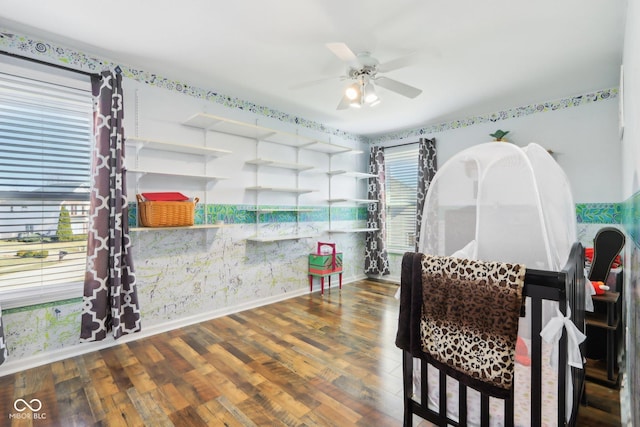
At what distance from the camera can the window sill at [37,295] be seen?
220 cm

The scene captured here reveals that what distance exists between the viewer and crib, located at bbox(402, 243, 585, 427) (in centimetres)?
101

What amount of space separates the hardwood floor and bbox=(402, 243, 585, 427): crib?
0.40 m

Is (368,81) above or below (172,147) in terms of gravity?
above

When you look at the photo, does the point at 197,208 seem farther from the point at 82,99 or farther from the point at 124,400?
the point at 124,400

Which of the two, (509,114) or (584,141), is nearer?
(584,141)

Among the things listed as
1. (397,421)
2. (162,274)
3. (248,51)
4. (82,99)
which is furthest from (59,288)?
(397,421)

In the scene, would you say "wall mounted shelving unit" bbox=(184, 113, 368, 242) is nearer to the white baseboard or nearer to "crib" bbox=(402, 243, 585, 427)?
the white baseboard

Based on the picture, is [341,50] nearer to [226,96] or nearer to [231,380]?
[226,96]

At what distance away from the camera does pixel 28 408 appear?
181 cm

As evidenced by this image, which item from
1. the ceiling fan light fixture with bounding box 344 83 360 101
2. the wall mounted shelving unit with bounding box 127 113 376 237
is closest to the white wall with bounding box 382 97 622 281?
the wall mounted shelving unit with bounding box 127 113 376 237

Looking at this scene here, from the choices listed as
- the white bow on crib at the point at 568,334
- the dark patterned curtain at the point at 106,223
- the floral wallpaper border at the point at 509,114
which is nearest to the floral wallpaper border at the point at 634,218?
the white bow on crib at the point at 568,334

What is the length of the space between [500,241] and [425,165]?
9.38 feet

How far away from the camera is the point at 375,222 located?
502 centimetres

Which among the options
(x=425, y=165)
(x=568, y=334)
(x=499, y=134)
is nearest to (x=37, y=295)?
(x=568, y=334)
